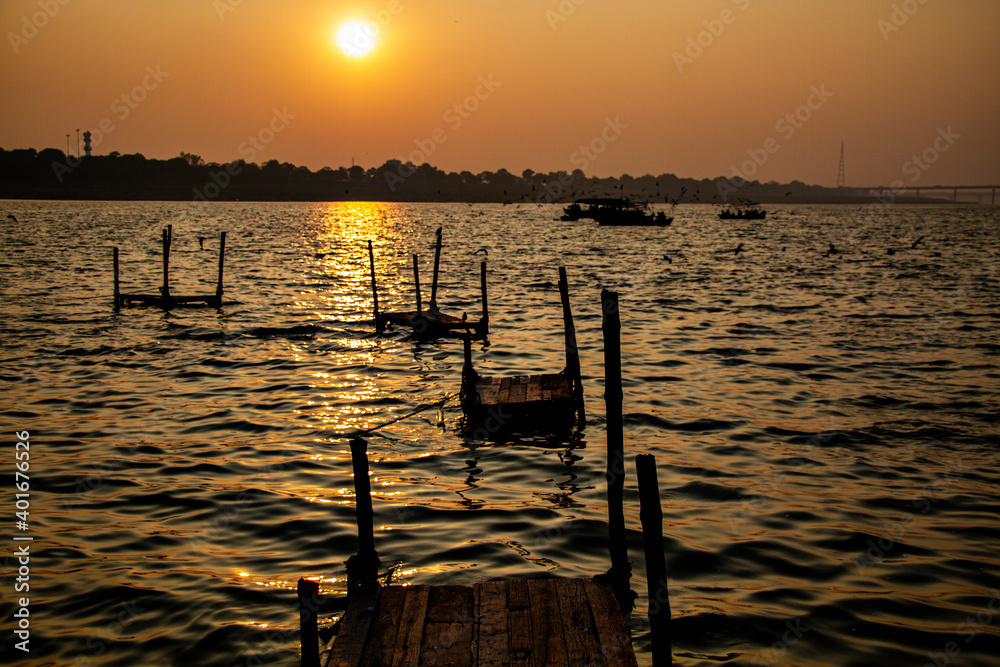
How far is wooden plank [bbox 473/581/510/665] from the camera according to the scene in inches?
201

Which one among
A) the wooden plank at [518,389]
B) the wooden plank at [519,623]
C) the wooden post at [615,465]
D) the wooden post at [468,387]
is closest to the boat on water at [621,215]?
the wooden plank at [518,389]

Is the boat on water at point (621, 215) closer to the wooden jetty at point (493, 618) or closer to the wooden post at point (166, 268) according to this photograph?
the wooden post at point (166, 268)

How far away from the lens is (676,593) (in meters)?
7.66

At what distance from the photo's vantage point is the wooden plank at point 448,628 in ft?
16.7

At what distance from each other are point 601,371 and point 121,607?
1276 cm

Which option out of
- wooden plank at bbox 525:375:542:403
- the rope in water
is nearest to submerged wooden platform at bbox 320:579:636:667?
the rope in water

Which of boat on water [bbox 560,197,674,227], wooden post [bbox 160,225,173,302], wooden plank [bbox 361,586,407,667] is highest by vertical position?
boat on water [bbox 560,197,674,227]

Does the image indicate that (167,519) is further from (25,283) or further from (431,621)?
(25,283)

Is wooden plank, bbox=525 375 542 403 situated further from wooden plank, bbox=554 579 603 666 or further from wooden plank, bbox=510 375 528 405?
wooden plank, bbox=554 579 603 666

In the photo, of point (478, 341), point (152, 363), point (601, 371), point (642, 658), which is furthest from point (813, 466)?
point (152, 363)

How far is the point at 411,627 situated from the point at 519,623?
0.78 metres

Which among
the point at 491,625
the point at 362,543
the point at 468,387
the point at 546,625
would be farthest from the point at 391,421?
the point at 546,625

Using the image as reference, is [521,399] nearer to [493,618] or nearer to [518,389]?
[518,389]

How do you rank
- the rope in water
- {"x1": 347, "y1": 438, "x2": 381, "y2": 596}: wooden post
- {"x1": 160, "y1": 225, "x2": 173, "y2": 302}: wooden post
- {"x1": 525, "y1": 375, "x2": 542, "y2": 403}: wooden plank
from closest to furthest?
{"x1": 347, "y1": 438, "x2": 381, "y2": 596}: wooden post → the rope in water → {"x1": 525, "y1": 375, "x2": 542, "y2": 403}: wooden plank → {"x1": 160, "y1": 225, "x2": 173, "y2": 302}: wooden post
